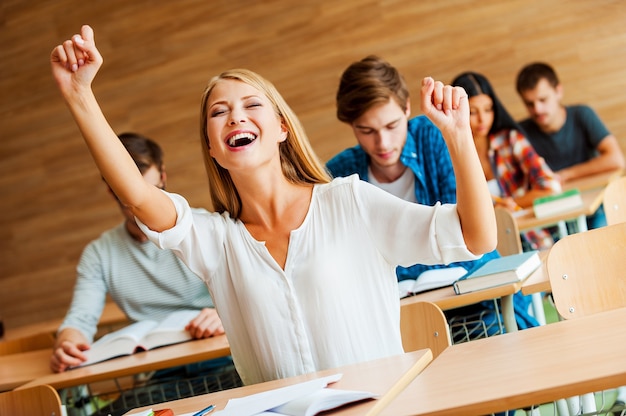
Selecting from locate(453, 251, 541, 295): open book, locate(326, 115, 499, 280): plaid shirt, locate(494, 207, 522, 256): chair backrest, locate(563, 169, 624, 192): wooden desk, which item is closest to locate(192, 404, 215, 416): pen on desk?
locate(453, 251, 541, 295): open book

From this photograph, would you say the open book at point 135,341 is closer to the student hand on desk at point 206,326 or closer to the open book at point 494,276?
the student hand on desk at point 206,326

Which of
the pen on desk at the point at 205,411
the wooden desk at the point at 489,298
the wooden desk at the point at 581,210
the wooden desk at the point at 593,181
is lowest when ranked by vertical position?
the wooden desk at the point at 489,298

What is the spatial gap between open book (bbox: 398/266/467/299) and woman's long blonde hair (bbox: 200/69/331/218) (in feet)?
2.49

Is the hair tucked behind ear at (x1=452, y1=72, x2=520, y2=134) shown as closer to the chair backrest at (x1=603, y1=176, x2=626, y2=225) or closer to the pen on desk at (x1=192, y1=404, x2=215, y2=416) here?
the chair backrest at (x1=603, y1=176, x2=626, y2=225)

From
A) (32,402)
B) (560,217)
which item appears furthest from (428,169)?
(32,402)

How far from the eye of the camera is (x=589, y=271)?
85.0 inches

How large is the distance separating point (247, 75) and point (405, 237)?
544mm

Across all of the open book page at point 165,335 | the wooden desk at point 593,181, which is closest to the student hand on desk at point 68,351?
the open book page at point 165,335

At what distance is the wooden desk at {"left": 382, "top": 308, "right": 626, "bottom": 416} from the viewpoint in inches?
50.7

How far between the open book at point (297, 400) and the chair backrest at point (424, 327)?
536 mm

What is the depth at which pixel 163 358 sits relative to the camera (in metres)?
2.66

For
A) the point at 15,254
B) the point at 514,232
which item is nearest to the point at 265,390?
the point at 514,232

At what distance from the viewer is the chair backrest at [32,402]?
2289mm

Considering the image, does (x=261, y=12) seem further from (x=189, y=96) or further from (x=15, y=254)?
(x=15, y=254)
